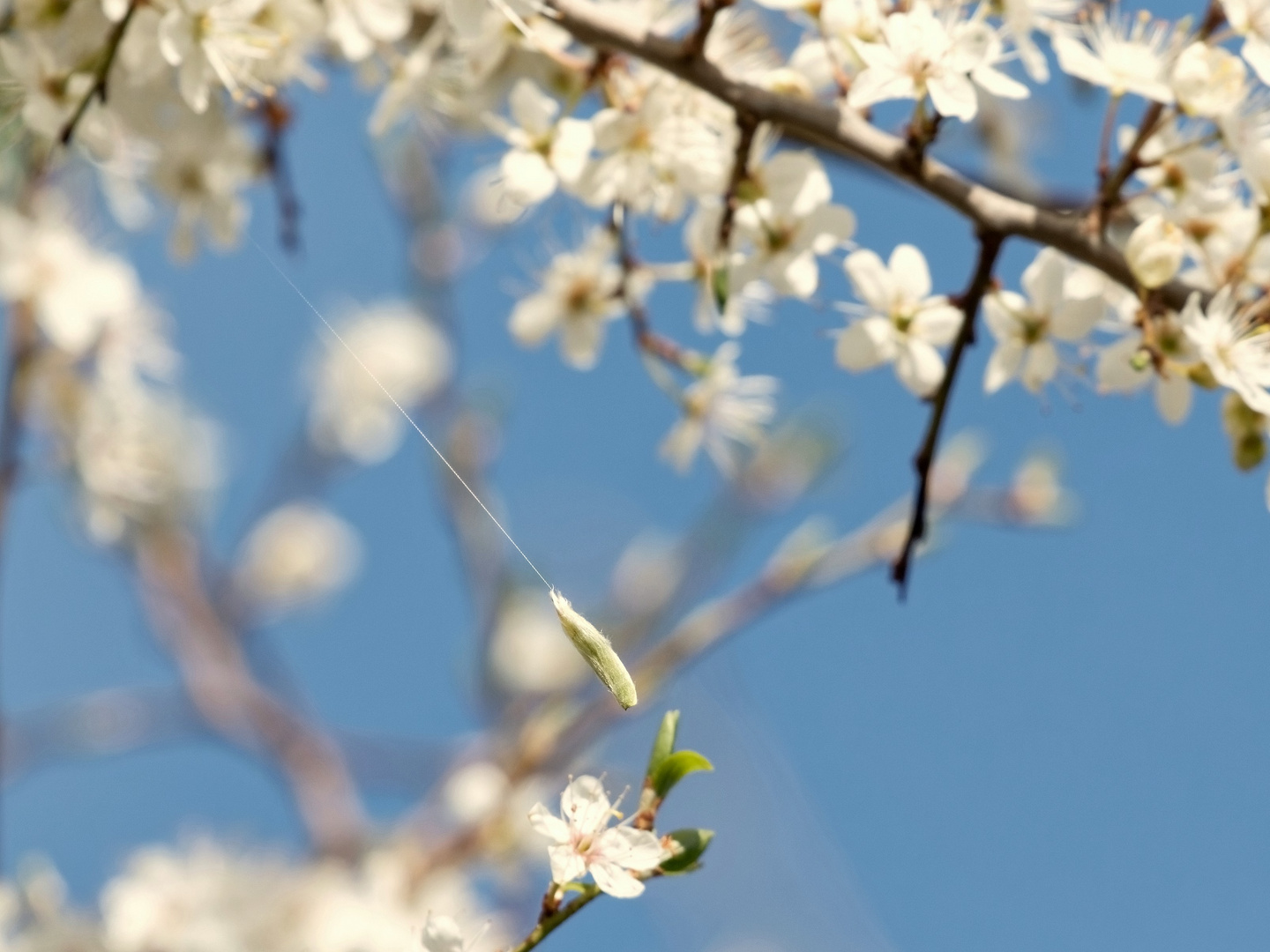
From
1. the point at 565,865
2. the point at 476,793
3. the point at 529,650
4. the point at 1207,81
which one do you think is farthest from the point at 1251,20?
the point at 529,650

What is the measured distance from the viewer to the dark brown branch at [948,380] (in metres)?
1.11

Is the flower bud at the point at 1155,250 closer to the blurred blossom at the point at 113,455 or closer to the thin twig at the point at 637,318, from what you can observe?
the thin twig at the point at 637,318

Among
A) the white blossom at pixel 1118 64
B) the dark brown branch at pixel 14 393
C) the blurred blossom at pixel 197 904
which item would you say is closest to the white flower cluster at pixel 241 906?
the blurred blossom at pixel 197 904

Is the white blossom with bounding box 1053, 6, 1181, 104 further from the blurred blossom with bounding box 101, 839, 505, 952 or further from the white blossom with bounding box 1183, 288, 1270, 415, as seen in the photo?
the blurred blossom with bounding box 101, 839, 505, 952

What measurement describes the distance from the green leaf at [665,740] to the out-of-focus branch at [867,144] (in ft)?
1.50

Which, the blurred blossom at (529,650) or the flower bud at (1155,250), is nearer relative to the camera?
the flower bud at (1155,250)

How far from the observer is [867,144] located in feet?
3.63

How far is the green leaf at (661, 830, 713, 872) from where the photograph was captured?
92cm

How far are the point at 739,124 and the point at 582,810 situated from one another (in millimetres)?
568

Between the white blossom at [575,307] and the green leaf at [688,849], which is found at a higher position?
the white blossom at [575,307]

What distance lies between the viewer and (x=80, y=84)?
4.20 ft

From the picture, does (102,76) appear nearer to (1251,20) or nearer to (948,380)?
(948,380)

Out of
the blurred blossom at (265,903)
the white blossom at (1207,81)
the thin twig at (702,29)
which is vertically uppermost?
the thin twig at (702,29)

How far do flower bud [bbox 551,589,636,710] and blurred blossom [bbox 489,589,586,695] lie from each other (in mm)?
1815
